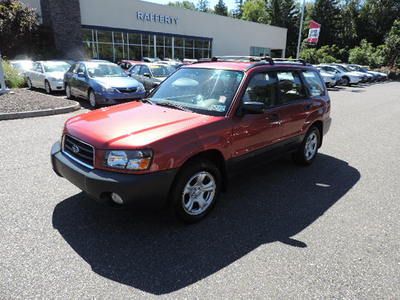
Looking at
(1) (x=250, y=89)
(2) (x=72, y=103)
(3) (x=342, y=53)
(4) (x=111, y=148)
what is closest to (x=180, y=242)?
(4) (x=111, y=148)

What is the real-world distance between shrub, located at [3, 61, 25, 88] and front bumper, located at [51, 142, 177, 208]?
13.9 meters

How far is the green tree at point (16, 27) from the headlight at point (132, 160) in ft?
77.3

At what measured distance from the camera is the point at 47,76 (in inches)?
529

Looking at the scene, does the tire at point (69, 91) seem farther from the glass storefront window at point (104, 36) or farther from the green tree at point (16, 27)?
the glass storefront window at point (104, 36)

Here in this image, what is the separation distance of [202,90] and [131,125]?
46.7 inches

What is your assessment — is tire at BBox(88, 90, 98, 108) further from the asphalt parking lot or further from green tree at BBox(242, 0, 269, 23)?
green tree at BBox(242, 0, 269, 23)

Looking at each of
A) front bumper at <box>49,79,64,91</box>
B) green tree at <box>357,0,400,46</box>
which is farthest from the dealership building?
green tree at <box>357,0,400,46</box>

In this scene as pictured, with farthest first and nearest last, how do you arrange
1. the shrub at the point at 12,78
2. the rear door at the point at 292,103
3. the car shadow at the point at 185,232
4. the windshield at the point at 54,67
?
the shrub at the point at 12,78, the windshield at the point at 54,67, the rear door at the point at 292,103, the car shadow at the point at 185,232


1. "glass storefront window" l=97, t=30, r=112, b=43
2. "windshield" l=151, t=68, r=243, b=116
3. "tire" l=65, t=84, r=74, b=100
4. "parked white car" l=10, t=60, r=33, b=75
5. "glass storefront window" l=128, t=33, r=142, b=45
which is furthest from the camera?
"glass storefront window" l=128, t=33, r=142, b=45

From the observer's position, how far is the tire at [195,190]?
341 centimetres

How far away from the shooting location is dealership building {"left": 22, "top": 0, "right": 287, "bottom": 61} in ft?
80.4

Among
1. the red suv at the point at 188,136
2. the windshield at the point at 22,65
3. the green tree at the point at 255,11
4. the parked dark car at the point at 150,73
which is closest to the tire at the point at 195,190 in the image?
the red suv at the point at 188,136

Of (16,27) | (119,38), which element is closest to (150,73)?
(16,27)

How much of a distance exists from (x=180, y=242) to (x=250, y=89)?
7.00ft
